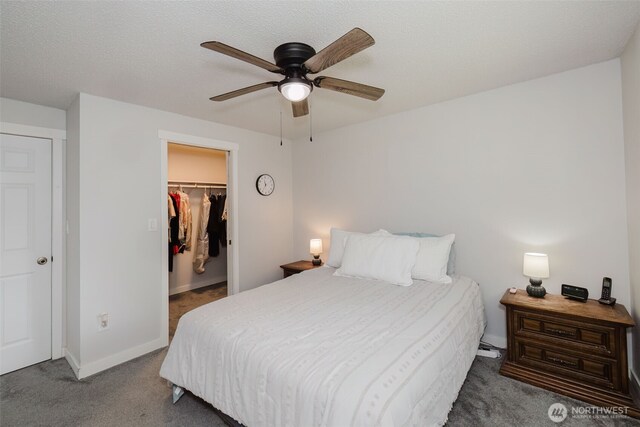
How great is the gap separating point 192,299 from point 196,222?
128 cm

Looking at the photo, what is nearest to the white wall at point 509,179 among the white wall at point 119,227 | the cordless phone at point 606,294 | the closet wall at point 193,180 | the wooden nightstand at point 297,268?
the cordless phone at point 606,294

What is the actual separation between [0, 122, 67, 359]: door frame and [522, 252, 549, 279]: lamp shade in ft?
13.7

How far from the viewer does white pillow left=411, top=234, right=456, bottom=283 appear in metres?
2.49

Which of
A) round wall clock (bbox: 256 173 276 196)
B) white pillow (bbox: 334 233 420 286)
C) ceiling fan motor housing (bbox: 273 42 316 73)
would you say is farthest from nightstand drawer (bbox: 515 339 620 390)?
round wall clock (bbox: 256 173 276 196)

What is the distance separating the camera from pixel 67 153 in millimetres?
2725

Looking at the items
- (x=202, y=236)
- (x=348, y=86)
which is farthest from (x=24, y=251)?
(x=348, y=86)

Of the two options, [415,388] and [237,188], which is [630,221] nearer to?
[415,388]

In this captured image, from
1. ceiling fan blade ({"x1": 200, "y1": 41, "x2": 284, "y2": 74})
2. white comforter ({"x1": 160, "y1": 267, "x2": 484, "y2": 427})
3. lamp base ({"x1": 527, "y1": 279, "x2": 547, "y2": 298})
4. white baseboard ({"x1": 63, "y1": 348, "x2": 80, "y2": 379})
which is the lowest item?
white baseboard ({"x1": 63, "y1": 348, "x2": 80, "y2": 379})

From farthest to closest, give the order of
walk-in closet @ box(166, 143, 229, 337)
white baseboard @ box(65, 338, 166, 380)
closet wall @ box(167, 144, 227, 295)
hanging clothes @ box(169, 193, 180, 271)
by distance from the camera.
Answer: closet wall @ box(167, 144, 227, 295) < walk-in closet @ box(166, 143, 229, 337) < hanging clothes @ box(169, 193, 180, 271) < white baseboard @ box(65, 338, 166, 380)

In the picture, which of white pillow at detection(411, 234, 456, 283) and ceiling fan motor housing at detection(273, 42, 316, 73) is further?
white pillow at detection(411, 234, 456, 283)

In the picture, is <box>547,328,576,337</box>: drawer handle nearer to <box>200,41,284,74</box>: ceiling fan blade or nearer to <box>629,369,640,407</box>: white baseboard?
<box>629,369,640,407</box>: white baseboard

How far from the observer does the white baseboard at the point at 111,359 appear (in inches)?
93.9

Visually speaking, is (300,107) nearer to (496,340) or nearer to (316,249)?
(316,249)

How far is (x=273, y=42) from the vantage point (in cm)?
176
